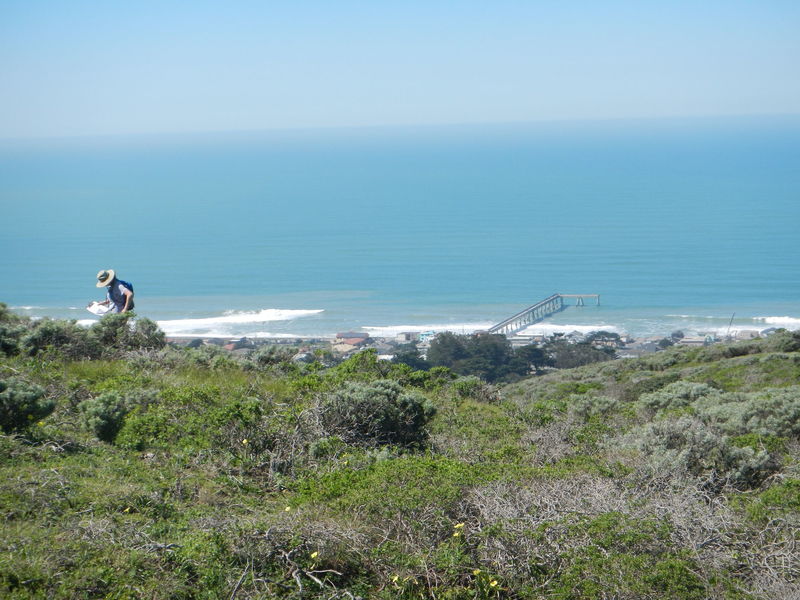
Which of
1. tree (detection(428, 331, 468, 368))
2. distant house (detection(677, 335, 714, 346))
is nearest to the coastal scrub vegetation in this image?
tree (detection(428, 331, 468, 368))

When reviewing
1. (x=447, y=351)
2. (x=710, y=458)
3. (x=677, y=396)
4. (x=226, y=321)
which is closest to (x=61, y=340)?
(x=710, y=458)

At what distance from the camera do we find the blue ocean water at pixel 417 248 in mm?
48188

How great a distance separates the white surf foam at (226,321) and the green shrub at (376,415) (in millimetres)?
33631

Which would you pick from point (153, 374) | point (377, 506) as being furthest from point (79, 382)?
point (377, 506)

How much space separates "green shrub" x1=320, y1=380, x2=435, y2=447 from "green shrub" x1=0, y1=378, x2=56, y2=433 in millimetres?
2475

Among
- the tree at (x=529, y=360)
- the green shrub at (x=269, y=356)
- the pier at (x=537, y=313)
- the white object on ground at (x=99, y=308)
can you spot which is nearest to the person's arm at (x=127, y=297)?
the white object on ground at (x=99, y=308)

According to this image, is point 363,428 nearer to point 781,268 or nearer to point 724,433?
point 724,433

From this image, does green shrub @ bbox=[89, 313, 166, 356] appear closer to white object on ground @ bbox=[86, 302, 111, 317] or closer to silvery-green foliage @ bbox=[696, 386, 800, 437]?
white object on ground @ bbox=[86, 302, 111, 317]

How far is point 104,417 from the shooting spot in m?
7.12

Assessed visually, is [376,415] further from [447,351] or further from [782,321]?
[782,321]

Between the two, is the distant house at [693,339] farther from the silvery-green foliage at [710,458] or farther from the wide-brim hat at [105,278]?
the silvery-green foliage at [710,458]

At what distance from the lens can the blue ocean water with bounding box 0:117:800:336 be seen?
48.2 m

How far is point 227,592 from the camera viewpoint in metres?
4.31

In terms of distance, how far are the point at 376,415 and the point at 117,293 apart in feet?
17.0
